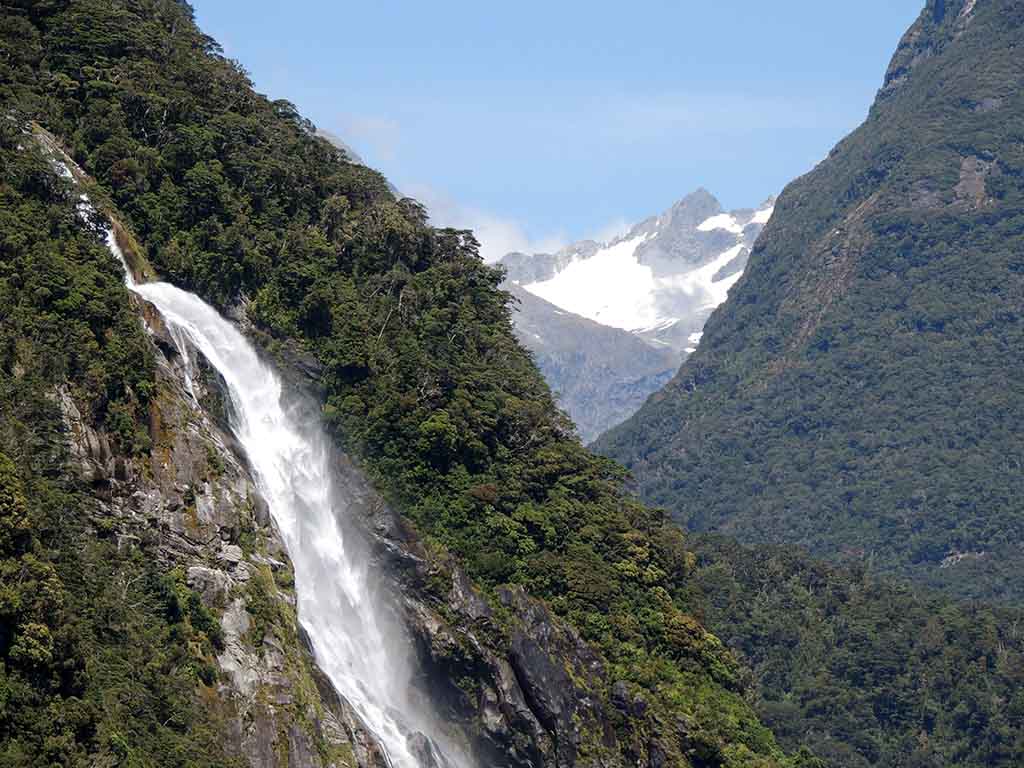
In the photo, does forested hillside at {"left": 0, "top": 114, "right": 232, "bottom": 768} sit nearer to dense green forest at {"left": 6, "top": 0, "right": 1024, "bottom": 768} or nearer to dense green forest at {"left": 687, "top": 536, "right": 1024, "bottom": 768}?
dense green forest at {"left": 6, "top": 0, "right": 1024, "bottom": 768}

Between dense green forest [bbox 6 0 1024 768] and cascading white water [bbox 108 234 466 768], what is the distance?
Result: 9.87 feet

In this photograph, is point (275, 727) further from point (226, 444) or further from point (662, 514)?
point (662, 514)

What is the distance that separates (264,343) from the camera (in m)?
79.1

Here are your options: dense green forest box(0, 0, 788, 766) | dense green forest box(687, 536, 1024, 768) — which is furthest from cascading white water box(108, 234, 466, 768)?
dense green forest box(687, 536, 1024, 768)

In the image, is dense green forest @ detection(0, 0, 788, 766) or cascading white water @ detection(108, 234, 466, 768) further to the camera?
dense green forest @ detection(0, 0, 788, 766)

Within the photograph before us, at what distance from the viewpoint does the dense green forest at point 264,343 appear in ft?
169

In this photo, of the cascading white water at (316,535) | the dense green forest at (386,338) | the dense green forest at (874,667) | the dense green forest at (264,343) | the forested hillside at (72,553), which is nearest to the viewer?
the forested hillside at (72,553)

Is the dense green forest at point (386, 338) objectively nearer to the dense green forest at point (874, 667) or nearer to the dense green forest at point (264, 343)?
the dense green forest at point (264, 343)

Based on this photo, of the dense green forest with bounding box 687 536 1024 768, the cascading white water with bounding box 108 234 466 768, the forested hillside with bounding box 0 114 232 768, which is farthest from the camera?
the dense green forest with bounding box 687 536 1024 768

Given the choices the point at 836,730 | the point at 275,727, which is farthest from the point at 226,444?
the point at 836,730

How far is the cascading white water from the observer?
67.3 m

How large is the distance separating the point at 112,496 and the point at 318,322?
2624 cm

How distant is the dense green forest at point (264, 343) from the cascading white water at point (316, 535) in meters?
3.01

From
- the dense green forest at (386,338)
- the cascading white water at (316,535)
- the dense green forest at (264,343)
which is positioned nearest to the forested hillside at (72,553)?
the dense green forest at (264,343)
